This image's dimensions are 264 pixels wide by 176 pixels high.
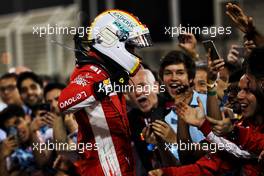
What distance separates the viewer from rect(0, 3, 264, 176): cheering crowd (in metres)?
6.64

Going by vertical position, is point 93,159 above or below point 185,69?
below

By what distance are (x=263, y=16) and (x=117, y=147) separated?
39.0ft

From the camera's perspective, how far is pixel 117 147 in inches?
279

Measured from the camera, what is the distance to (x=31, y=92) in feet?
35.7

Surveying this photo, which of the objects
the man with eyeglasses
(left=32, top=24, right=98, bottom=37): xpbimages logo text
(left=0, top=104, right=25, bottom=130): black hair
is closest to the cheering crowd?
(left=32, top=24, right=98, bottom=37): xpbimages logo text

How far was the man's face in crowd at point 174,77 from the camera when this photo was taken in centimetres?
804

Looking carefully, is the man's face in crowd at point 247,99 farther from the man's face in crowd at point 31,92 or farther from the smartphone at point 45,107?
the man's face in crowd at point 31,92

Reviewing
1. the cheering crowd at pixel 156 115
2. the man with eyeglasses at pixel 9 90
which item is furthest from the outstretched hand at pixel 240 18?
the man with eyeglasses at pixel 9 90

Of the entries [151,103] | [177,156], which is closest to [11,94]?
[151,103]

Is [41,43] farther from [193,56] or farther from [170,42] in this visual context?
[193,56]

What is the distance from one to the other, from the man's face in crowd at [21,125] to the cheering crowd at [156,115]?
5.3 inches

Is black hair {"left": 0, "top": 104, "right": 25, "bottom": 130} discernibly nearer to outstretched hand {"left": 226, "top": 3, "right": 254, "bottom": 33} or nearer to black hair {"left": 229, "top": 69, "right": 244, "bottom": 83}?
black hair {"left": 229, "top": 69, "right": 244, "bottom": 83}

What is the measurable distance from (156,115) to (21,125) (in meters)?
2.11

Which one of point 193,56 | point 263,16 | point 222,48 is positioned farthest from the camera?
point 263,16
